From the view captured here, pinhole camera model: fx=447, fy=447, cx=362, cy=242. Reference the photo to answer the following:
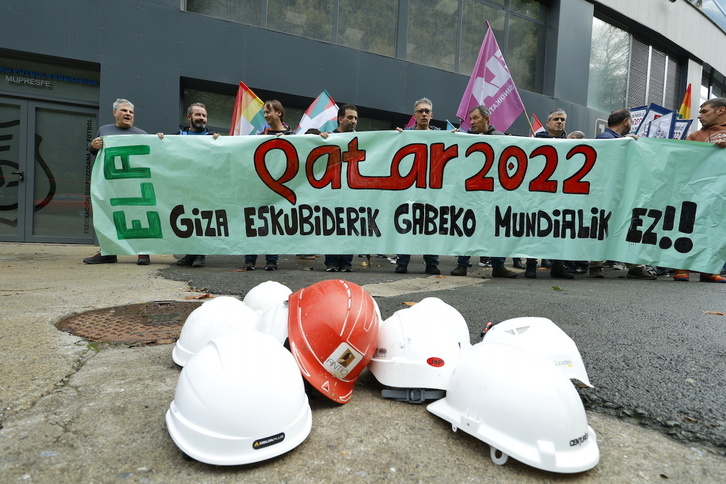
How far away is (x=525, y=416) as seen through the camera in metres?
1.53

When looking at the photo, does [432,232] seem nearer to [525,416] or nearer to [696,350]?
[696,350]

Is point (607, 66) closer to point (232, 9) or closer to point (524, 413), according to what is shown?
point (232, 9)

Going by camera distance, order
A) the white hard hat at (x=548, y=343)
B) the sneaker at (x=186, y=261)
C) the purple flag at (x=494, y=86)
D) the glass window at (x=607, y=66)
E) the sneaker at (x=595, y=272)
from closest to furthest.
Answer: the white hard hat at (x=548, y=343) → the sneaker at (x=186, y=261) → the sneaker at (x=595, y=272) → the purple flag at (x=494, y=86) → the glass window at (x=607, y=66)

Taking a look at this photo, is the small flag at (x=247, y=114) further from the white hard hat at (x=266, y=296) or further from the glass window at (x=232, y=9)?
the white hard hat at (x=266, y=296)

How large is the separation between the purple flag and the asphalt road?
3316 mm

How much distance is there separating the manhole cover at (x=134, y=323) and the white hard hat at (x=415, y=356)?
4.75 ft

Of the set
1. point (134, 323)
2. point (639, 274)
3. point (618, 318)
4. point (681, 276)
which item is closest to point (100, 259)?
point (134, 323)

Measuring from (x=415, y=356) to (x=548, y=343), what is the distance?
2.15 ft

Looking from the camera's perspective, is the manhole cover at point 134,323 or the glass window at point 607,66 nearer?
the manhole cover at point 134,323

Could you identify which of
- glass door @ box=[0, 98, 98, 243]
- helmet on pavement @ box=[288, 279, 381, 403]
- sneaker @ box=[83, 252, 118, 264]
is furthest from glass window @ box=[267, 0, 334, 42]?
helmet on pavement @ box=[288, 279, 381, 403]

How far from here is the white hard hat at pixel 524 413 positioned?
150 cm

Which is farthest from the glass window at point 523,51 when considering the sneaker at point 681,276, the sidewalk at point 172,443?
the sidewalk at point 172,443

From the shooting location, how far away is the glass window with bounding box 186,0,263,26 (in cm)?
948

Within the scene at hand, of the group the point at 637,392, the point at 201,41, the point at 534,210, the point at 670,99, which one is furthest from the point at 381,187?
the point at 670,99
